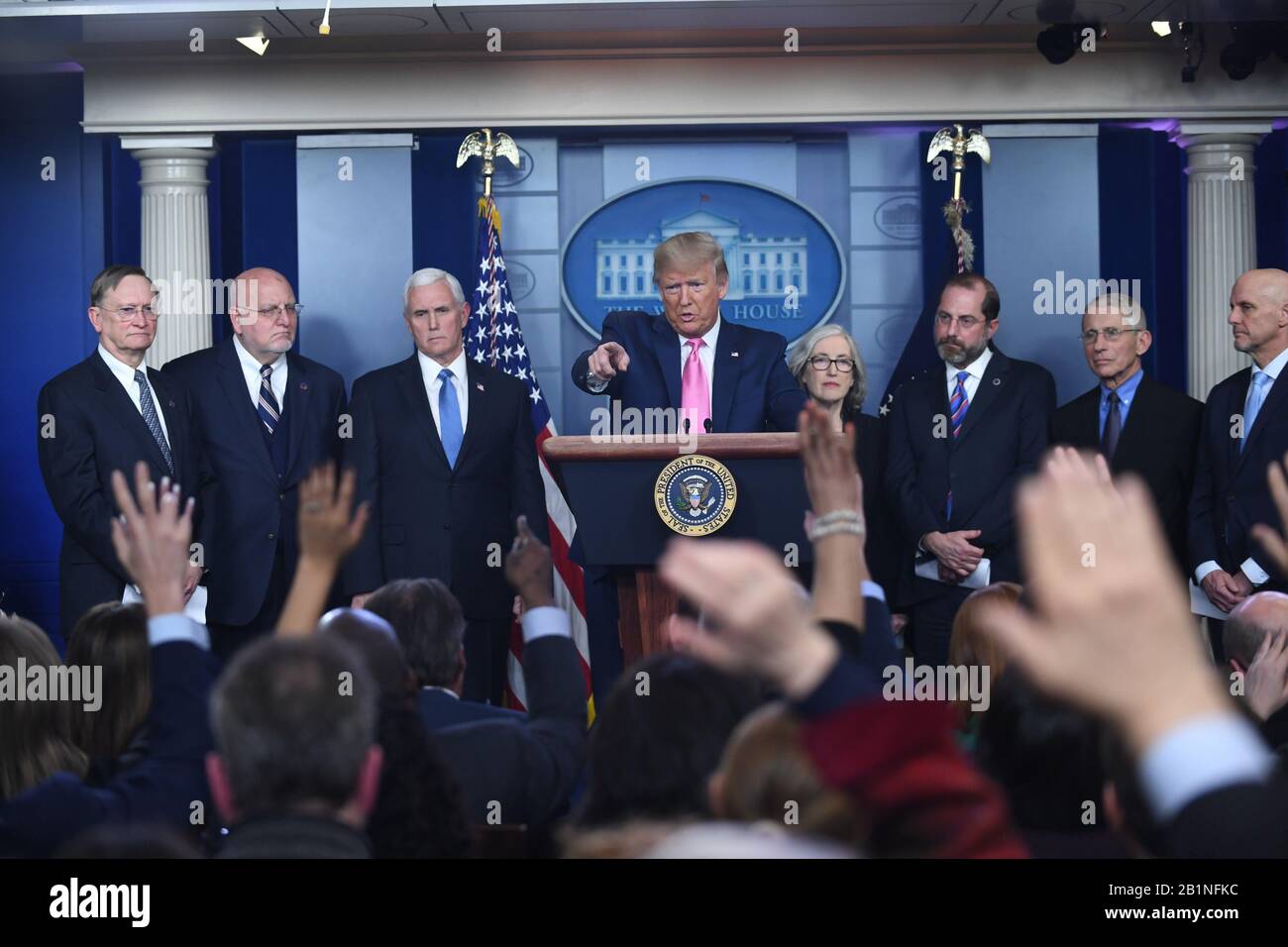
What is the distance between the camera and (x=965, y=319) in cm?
513

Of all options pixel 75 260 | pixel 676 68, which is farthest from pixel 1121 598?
pixel 75 260

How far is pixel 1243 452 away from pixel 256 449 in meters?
3.09

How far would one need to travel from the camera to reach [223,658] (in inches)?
193

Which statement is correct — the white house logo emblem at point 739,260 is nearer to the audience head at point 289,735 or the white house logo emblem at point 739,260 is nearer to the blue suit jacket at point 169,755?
the blue suit jacket at point 169,755

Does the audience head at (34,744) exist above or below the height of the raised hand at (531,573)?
below

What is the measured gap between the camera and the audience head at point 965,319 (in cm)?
513

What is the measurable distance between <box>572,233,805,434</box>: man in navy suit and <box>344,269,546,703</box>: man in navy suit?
550mm

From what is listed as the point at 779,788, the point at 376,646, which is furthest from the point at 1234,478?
the point at 779,788

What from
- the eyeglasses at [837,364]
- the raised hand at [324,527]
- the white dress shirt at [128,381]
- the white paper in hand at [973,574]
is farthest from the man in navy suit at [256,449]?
the raised hand at [324,527]

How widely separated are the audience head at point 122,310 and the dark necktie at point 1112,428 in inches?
121

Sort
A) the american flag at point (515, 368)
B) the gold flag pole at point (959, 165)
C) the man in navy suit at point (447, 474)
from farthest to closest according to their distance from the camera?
the gold flag pole at point (959, 165) → the american flag at point (515, 368) → the man in navy suit at point (447, 474)

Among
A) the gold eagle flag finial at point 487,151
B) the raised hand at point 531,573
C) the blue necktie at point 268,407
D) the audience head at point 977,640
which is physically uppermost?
the gold eagle flag finial at point 487,151

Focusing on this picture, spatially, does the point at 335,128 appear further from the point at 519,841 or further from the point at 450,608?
the point at 519,841

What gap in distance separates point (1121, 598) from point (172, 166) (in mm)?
5810
